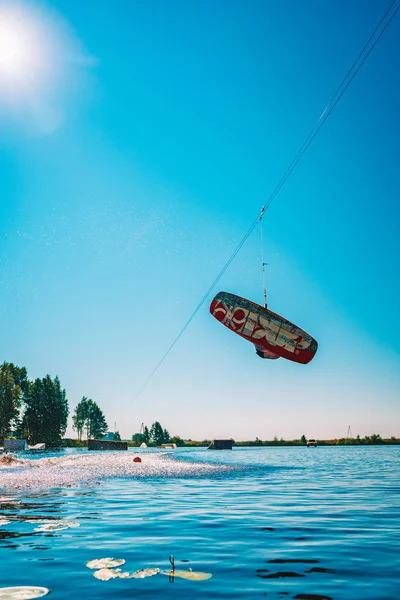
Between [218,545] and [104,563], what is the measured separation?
8.04 ft

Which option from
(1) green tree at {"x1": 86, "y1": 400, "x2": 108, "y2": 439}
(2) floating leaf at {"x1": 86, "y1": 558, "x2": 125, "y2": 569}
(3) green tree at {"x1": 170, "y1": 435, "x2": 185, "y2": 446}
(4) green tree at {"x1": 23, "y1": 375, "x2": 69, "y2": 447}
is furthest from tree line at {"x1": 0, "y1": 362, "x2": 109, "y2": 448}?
(2) floating leaf at {"x1": 86, "y1": 558, "x2": 125, "y2": 569}

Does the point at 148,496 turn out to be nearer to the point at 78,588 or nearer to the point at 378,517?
the point at 378,517

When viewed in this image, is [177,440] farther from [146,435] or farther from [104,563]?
[104,563]

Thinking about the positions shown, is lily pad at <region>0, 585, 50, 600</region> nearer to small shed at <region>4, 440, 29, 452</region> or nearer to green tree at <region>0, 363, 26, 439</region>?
small shed at <region>4, 440, 29, 452</region>

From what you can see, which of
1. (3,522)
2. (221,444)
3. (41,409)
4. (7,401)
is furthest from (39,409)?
(3,522)

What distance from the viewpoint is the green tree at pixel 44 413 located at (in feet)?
385

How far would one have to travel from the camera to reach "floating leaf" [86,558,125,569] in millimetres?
7496

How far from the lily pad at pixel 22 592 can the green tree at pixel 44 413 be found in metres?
119

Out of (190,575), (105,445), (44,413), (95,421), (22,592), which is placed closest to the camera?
(22,592)

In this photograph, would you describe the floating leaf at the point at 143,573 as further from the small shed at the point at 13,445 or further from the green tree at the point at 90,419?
the green tree at the point at 90,419

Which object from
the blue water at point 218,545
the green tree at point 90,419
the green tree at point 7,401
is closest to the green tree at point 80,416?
the green tree at point 90,419

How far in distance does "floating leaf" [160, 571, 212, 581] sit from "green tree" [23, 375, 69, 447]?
11856 centimetres

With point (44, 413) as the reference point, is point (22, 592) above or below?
below

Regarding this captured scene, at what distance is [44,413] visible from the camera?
388 ft
